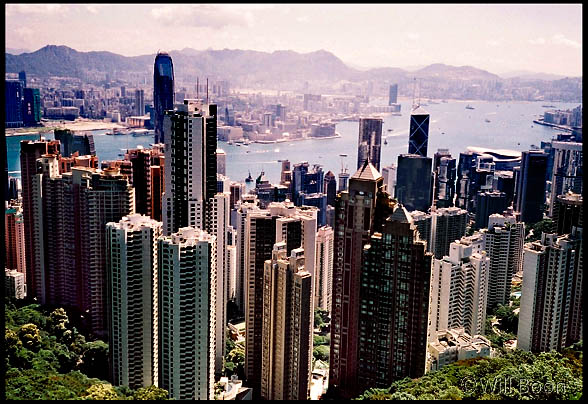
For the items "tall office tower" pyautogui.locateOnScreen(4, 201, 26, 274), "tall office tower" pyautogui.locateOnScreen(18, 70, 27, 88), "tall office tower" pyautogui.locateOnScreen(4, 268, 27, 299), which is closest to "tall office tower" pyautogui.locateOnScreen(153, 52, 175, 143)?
"tall office tower" pyautogui.locateOnScreen(18, 70, 27, 88)

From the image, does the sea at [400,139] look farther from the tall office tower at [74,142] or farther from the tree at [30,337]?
the tree at [30,337]

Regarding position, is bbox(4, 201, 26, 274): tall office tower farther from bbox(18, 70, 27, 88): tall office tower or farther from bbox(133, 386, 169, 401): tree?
bbox(133, 386, 169, 401): tree

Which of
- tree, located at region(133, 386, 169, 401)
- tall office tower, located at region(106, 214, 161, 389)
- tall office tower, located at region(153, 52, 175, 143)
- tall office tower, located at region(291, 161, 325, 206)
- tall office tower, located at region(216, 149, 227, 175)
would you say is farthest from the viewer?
tall office tower, located at region(291, 161, 325, 206)

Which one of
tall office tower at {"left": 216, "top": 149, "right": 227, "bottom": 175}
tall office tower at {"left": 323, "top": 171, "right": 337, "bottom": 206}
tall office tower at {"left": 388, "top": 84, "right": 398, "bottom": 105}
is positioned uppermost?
tall office tower at {"left": 388, "top": 84, "right": 398, "bottom": 105}

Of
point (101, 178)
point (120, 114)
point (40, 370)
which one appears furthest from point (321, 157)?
point (40, 370)

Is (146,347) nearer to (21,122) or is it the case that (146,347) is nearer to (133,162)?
(133,162)
